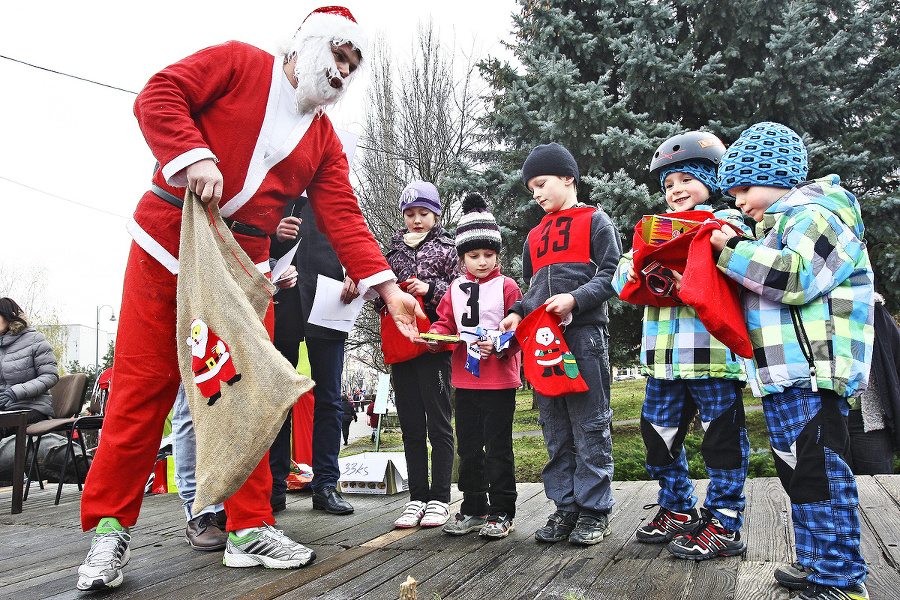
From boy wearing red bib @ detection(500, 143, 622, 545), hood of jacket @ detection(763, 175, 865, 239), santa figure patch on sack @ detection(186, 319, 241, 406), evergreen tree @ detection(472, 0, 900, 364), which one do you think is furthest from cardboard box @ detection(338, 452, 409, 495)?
evergreen tree @ detection(472, 0, 900, 364)

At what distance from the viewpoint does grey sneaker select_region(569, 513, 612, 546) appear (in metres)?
2.58

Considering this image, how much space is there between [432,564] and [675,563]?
0.93 metres

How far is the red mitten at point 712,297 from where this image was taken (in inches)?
76.6

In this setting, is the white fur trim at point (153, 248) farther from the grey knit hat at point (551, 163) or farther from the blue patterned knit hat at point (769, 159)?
the blue patterned knit hat at point (769, 159)

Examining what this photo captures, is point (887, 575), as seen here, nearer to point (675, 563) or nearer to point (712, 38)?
point (675, 563)

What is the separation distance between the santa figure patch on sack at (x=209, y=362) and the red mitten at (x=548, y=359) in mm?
1337

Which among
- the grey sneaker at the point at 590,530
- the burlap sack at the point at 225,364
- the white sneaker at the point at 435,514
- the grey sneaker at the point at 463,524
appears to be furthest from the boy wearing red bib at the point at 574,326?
the burlap sack at the point at 225,364

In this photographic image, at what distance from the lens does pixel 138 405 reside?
2330 millimetres

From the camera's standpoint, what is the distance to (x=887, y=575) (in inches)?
79.7

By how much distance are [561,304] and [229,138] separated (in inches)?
63.1

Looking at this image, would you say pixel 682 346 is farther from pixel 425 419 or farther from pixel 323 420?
pixel 323 420

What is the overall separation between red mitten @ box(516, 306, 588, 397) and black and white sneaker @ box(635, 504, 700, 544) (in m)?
0.65

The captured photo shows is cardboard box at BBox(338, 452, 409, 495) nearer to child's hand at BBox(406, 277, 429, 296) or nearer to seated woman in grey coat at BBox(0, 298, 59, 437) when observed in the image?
child's hand at BBox(406, 277, 429, 296)

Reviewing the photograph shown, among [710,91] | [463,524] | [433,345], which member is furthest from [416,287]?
[710,91]
